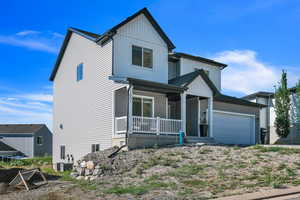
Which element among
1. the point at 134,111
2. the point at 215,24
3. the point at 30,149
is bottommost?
the point at 30,149

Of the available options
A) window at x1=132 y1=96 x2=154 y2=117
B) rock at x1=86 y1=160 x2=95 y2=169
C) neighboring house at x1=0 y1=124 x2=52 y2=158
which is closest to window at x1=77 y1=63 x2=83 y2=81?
window at x1=132 y1=96 x2=154 y2=117

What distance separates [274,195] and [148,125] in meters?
9.40

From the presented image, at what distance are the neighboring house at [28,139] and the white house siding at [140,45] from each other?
34808 millimetres

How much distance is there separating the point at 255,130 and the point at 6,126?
43453 millimetres

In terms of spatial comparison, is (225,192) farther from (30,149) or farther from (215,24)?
(30,149)

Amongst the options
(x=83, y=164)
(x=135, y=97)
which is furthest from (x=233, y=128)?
(x=83, y=164)

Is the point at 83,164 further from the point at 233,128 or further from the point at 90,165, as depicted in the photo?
the point at 233,128

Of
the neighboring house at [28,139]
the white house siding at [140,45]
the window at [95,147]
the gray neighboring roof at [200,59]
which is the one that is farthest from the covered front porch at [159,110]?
the neighboring house at [28,139]

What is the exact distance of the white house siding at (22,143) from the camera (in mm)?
49531

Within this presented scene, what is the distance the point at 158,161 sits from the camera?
1335 cm

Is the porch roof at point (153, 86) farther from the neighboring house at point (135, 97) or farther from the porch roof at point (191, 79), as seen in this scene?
the porch roof at point (191, 79)

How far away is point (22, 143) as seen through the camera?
50281mm

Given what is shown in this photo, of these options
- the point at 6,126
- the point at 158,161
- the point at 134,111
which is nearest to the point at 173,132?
the point at 134,111

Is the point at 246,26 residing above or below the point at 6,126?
above
